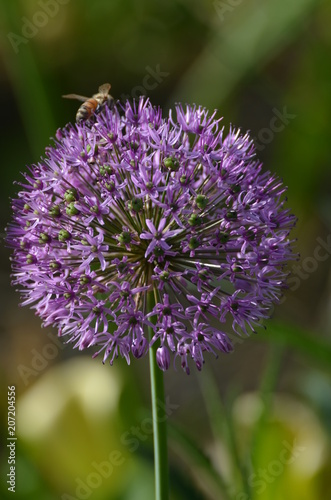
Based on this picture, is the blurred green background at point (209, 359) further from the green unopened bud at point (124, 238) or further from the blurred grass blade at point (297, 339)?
the green unopened bud at point (124, 238)

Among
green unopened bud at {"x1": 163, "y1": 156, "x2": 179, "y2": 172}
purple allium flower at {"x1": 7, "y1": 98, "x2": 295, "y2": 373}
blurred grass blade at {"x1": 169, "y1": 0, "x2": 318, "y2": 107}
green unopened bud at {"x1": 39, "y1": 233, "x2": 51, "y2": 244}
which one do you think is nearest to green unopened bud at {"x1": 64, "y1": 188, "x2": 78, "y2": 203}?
purple allium flower at {"x1": 7, "y1": 98, "x2": 295, "y2": 373}

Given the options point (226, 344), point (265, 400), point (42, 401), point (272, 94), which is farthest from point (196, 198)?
point (272, 94)

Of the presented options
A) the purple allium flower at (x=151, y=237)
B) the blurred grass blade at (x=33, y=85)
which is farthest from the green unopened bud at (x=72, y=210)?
the blurred grass blade at (x=33, y=85)

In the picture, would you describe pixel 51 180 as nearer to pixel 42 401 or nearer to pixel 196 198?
pixel 196 198

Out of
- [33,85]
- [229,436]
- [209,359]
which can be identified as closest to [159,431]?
[229,436]

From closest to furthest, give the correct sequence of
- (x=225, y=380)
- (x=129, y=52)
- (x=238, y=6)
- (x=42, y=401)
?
(x=42, y=401)
(x=225, y=380)
(x=238, y=6)
(x=129, y=52)

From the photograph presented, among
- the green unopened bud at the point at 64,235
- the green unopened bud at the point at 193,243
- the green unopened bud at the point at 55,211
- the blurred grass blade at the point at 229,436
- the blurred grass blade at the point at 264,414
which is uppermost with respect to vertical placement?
the green unopened bud at the point at 193,243

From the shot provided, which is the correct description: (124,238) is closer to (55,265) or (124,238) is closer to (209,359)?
(55,265)

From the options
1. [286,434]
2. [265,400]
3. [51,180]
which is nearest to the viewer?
[51,180]
